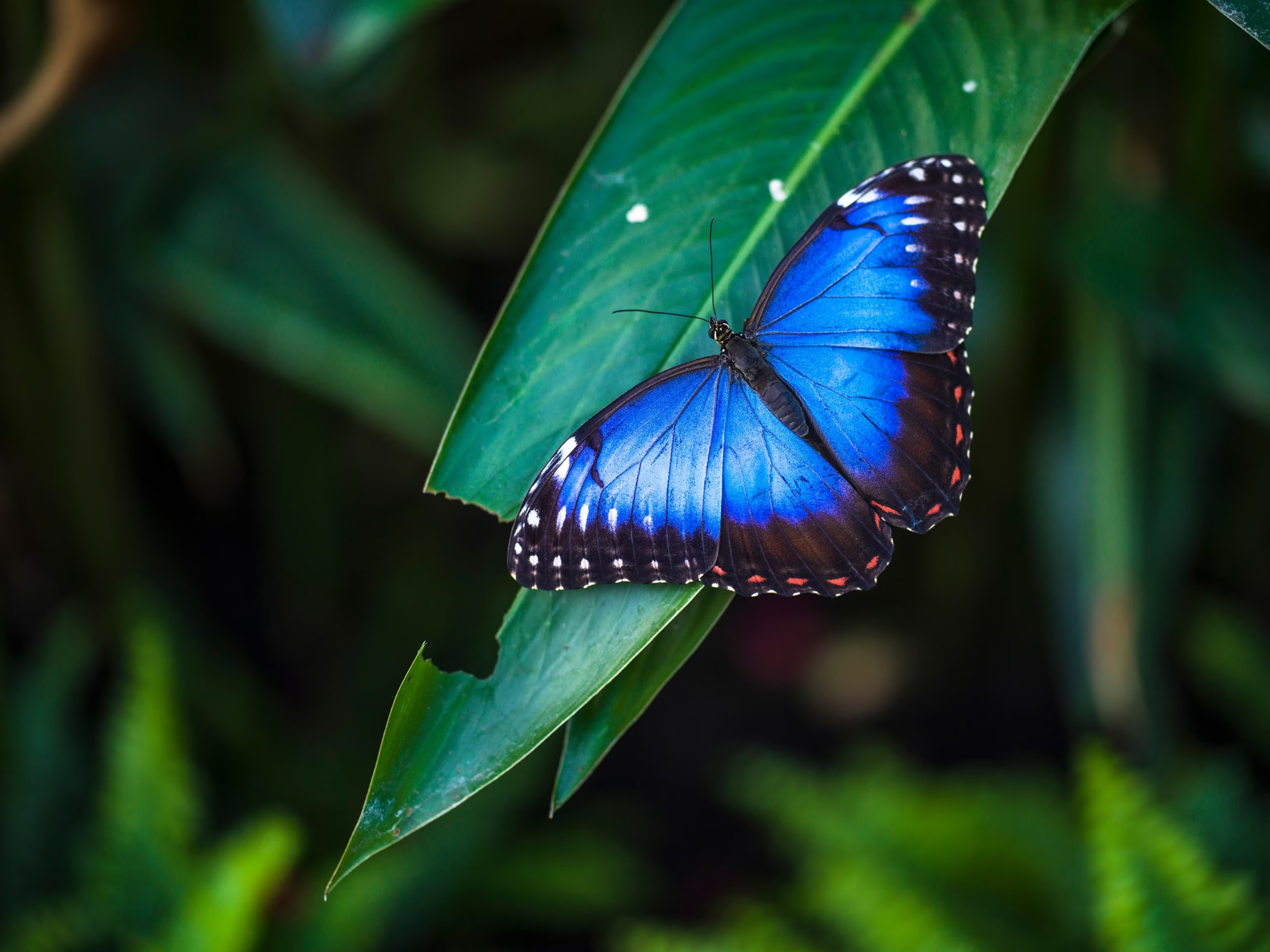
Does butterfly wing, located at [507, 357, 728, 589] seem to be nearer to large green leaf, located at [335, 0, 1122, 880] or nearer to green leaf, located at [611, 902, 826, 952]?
large green leaf, located at [335, 0, 1122, 880]

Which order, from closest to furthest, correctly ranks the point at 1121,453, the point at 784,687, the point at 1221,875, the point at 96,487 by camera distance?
1. the point at 1221,875
2. the point at 1121,453
3. the point at 96,487
4. the point at 784,687

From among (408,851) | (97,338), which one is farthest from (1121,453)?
(97,338)

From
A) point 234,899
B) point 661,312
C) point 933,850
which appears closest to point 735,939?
point 933,850

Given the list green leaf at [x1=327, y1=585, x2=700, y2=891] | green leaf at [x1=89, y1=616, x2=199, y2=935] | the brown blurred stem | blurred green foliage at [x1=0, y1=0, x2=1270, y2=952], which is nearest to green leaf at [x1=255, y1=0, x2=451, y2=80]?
blurred green foliage at [x1=0, y1=0, x2=1270, y2=952]

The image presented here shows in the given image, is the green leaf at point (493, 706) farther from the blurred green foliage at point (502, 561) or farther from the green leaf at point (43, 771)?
the green leaf at point (43, 771)

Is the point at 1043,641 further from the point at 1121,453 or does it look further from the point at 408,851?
the point at 408,851
